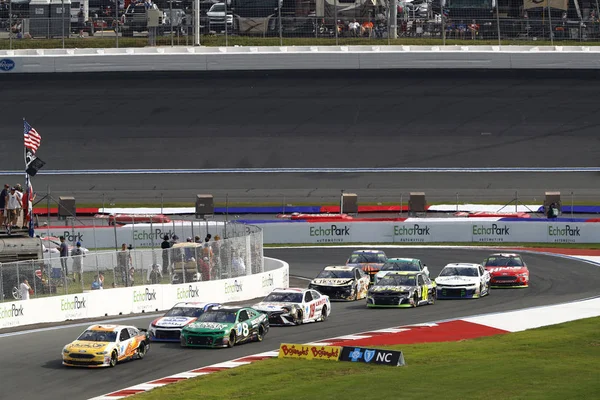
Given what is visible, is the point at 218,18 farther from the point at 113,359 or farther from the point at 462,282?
the point at 113,359

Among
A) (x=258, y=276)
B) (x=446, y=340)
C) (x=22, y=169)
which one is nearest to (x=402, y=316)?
(x=446, y=340)

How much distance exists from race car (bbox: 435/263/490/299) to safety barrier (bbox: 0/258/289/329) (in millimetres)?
5946

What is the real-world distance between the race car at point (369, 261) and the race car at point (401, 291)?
5.04 metres

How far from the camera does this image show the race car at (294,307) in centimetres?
2969

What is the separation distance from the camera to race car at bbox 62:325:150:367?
2342 centimetres

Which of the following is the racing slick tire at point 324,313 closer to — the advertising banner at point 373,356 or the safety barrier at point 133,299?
the safety barrier at point 133,299

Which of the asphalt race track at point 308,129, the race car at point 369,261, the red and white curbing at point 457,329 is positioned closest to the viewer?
the red and white curbing at point 457,329

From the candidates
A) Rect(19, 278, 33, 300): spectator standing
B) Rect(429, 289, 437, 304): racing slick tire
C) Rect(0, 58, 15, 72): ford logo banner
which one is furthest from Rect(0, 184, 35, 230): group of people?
Rect(0, 58, 15, 72): ford logo banner

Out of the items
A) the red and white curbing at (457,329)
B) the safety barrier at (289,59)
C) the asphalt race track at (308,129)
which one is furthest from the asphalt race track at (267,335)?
the safety barrier at (289,59)

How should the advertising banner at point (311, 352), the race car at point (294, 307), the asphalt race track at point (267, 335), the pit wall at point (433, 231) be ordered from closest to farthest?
the asphalt race track at point (267, 335), the advertising banner at point (311, 352), the race car at point (294, 307), the pit wall at point (433, 231)

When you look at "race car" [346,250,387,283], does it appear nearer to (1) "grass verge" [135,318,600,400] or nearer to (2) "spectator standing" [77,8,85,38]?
(1) "grass verge" [135,318,600,400]

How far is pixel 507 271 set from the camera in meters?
38.7

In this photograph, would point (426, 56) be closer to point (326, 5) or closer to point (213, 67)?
point (326, 5)

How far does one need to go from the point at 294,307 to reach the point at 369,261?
10787mm
